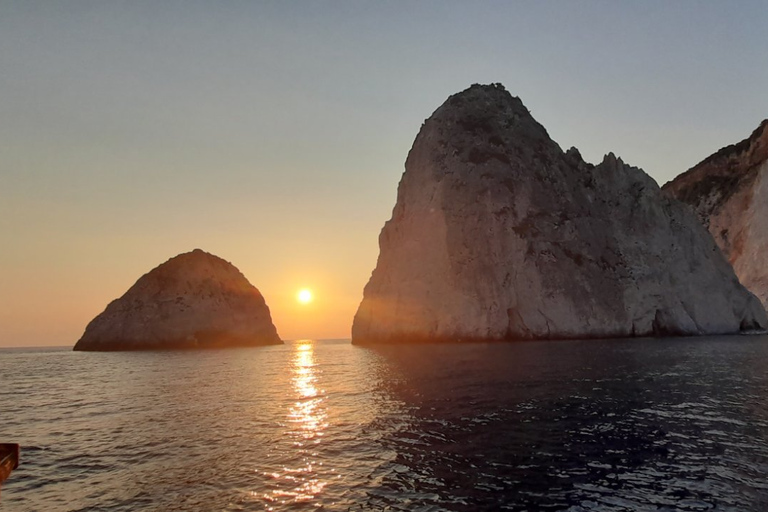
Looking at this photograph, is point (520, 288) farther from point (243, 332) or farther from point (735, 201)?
point (735, 201)

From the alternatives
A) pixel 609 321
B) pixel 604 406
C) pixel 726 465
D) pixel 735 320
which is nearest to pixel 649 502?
pixel 726 465

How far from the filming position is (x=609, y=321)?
66688 millimetres

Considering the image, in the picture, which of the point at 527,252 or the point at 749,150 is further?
the point at 749,150

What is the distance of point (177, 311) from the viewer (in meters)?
83.3

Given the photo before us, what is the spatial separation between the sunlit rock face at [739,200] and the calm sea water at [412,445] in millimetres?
72945

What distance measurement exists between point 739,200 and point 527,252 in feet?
192

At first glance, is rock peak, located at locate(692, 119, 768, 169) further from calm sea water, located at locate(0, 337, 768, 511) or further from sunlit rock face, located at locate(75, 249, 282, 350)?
sunlit rock face, located at locate(75, 249, 282, 350)

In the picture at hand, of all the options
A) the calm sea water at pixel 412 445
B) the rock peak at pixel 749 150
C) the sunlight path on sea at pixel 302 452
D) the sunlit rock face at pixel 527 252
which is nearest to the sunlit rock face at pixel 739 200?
the rock peak at pixel 749 150

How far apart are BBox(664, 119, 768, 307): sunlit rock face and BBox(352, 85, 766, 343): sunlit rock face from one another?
1626cm

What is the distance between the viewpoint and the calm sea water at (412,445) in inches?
396

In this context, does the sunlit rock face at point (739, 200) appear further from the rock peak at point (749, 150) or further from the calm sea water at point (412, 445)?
the calm sea water at point (412, 445)

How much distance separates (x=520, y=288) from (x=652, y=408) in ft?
159

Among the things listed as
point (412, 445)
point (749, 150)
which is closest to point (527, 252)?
A: point (412, 445)

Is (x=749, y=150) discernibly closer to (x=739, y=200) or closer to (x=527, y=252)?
(x=739, y=200)
